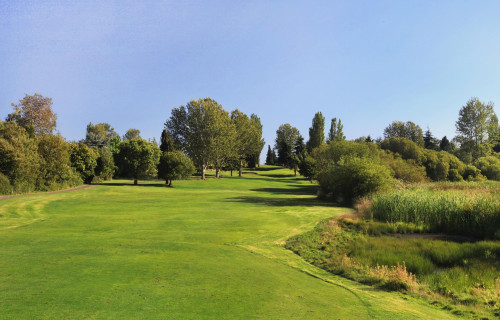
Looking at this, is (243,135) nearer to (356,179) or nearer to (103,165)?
(103,165)

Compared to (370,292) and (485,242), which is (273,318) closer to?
(370,292)

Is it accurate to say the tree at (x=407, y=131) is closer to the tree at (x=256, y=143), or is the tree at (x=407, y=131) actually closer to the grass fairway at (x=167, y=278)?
the tree at (x=256, y=143)

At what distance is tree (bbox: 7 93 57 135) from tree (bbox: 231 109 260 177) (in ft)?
148

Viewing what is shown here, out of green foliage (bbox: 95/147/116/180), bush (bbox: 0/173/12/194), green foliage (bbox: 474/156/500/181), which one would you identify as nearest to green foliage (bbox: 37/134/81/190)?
bush (bbox: 0/173/12/194)

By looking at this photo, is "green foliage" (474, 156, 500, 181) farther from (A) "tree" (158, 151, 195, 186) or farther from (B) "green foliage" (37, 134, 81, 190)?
(B) "green foliage" (37, 134, 81, 190)

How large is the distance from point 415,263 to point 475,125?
298 feet

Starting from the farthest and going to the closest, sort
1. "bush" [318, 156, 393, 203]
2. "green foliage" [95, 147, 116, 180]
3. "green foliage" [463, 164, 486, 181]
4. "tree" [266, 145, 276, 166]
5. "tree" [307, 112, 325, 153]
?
1. "tree" [266, 145, 276, 166]
2. "tree" [307, 112, 325, 153]
3. "green foliage" [463, 164, 486, 181]
4. "green foliage" [95, 147, 116, 180]
5. "bush" [318, 156, 393, 203]

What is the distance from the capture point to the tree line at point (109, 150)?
35.1 metres

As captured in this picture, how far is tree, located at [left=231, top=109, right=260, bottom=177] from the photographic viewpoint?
85.4 m

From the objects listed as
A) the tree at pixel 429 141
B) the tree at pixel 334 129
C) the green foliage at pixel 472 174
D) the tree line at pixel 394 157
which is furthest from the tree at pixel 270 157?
the green foliage at pixel 472 174

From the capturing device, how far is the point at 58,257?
977cm

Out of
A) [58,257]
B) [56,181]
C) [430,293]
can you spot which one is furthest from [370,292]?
[56,181]

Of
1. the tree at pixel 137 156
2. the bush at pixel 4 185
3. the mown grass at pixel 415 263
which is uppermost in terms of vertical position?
the tree at pixel 137 156

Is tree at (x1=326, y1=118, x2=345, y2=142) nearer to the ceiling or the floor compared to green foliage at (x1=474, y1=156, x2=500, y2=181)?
nearer to the ceiling
